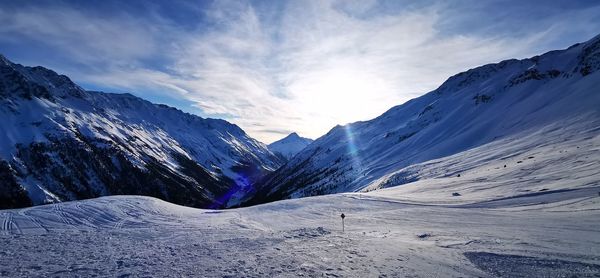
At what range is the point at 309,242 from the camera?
45.4 feet

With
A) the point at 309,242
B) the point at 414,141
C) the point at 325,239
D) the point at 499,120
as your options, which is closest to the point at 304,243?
the point at 309,242

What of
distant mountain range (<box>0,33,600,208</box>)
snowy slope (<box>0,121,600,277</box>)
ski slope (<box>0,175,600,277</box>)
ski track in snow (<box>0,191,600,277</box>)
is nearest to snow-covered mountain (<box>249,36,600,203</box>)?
distant mountain range (<box>0,33,600,208</box>)

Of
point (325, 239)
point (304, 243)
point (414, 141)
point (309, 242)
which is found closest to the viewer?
point (304, 243)

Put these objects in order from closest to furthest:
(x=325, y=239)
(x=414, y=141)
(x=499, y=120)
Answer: (x=325, y=239)
(x=499, y=120)
(x=414, y=141)

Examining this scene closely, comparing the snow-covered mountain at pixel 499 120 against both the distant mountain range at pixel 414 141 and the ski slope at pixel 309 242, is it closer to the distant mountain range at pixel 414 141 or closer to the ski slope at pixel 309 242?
the distant mountain range at pixel 414 141

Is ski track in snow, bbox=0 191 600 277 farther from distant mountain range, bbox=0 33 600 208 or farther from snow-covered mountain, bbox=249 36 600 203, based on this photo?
distant mountain range, bbox=0 33 600 208

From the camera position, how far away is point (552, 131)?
5816cm

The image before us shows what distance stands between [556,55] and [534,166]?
15153 centimetres

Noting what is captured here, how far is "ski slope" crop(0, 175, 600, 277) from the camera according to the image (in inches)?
396

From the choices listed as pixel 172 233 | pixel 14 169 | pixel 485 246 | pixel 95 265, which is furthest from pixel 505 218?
pixel 14 169

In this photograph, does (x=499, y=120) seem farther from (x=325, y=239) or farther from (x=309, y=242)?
(x=309, y=242)

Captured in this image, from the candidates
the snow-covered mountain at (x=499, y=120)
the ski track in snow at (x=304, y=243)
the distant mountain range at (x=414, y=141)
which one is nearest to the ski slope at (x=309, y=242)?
the ski track in snow at (x=304, y=243)

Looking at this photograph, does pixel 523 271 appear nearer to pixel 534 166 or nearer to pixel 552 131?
pixel 534 166

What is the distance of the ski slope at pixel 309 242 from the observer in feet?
33.0
